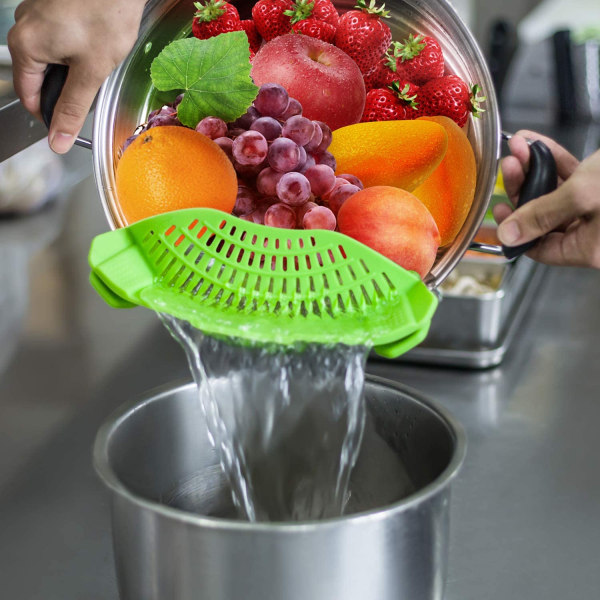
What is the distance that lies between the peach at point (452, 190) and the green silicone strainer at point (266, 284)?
7.7 inches

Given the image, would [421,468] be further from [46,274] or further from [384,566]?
[46,274]

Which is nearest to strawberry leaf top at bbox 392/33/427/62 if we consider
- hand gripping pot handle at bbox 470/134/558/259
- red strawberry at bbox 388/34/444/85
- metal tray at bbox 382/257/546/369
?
red strawberry at bbox 388/34/444/85

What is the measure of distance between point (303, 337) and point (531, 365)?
0.62 metres

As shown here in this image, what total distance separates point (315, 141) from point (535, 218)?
9.8 inches

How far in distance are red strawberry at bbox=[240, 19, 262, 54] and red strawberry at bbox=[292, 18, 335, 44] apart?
0.17ft

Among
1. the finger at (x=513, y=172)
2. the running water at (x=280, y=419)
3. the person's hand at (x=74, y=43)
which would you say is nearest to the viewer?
the running water at (x=280, y=419)

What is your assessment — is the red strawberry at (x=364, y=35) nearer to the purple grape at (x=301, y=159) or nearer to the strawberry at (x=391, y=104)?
the strawberry at (x=391, y=104)

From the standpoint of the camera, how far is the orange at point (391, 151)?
756 millimetres

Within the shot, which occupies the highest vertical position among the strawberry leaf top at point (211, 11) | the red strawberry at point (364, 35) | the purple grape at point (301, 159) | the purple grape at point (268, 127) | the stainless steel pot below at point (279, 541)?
the strawberry leaf top at point (211, 11)

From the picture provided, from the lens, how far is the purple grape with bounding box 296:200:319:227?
2.36 ft

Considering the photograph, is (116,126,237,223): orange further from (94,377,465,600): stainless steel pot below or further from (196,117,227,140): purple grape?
(94,377,465,600): stainless steel pot below

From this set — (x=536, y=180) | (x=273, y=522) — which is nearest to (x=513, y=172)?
(x=536, y=180)

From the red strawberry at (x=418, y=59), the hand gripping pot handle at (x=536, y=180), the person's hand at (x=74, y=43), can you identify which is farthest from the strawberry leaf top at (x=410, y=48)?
the person's hand at (x=74, y=43)

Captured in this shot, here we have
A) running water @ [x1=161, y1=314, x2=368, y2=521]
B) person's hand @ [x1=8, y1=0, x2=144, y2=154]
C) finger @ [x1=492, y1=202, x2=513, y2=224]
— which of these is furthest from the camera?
finger @ [x1=492, y1=202, x2=513, y2=224]
